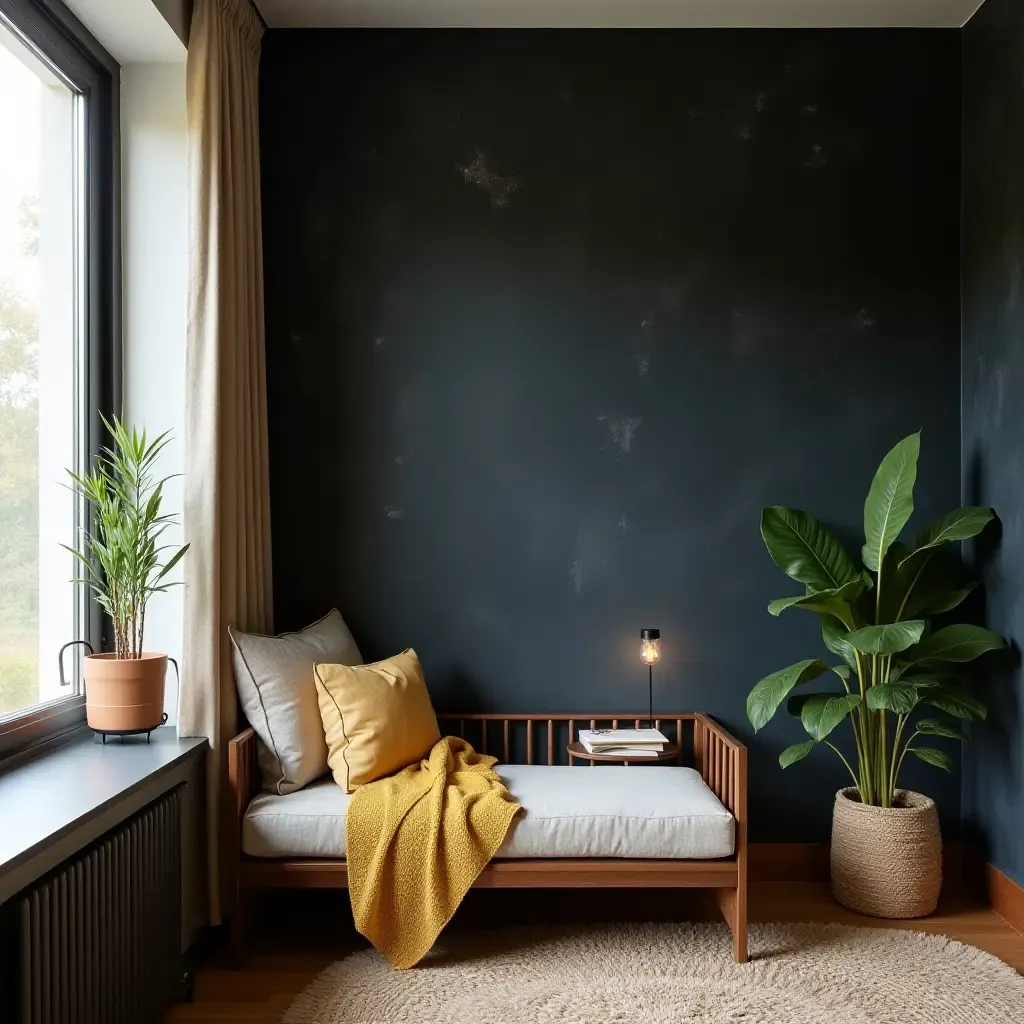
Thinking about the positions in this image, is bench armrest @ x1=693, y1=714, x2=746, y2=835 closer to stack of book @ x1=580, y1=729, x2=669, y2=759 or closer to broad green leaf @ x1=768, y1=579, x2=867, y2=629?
stack of book @ x1=580, y1=729, x2=669, y2=759

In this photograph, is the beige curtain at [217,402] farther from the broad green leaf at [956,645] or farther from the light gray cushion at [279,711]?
the broad green leaf at [956,645]

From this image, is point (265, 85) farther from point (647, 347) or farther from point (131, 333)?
point (647, 347)

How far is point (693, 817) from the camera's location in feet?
9.42

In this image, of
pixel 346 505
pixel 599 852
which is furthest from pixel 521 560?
pixel 599 852

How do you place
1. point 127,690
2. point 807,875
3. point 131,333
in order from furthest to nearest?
point 807,875
point 131,333
point 127,690

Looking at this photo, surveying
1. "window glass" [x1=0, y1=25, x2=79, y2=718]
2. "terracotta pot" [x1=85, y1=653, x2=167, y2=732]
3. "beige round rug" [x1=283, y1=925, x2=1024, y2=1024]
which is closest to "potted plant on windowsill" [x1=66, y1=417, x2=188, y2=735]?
"terracotta pot" [x1=85, y1=653, x2=167, y2=732]

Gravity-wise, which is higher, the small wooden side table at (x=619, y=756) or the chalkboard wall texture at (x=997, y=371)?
the chalkboard wall texture at (x=997, y=371)

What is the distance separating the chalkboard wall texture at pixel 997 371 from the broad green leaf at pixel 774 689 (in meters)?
0.67

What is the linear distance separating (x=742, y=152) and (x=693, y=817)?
238cm

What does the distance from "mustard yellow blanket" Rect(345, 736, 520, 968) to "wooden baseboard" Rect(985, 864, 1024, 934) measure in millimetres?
1703

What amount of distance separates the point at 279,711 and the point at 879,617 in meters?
1.98

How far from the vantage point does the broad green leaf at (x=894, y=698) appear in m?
3.10

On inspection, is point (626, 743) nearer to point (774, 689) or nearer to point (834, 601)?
point (774, 689)

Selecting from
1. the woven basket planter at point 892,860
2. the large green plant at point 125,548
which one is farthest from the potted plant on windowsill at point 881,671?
the large green plant at point 125,548
